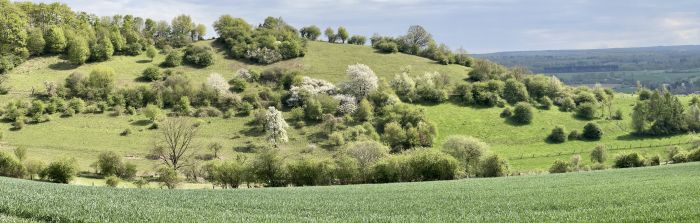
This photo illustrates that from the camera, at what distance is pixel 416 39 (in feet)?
579

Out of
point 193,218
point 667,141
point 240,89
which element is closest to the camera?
point 193,218

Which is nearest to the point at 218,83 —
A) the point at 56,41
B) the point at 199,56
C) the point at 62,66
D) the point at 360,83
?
the point at 199,56

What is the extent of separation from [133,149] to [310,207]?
71635 mm

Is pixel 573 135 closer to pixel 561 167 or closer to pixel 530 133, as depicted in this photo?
pixel 530 133

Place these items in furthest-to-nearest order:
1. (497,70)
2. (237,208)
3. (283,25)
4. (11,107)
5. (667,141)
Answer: (283,25) → (497,70) → (667,141) → (11,107) → (237,208)

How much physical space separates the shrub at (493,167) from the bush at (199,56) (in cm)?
9092

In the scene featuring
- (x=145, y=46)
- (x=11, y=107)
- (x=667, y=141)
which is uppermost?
(x=145, y=46)

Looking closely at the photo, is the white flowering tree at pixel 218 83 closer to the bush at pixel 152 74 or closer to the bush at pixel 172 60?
the bush at pixel 152 74

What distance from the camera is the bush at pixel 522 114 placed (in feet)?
396

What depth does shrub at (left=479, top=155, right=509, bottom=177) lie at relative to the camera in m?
78.6

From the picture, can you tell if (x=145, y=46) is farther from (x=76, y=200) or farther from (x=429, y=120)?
(x=76, y=200)

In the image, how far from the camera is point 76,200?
27578mm

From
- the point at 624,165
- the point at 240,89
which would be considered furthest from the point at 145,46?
the point at 624,165

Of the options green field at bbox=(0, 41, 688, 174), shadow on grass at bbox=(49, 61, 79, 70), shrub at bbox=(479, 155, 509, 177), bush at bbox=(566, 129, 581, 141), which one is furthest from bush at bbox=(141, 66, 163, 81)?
bush at bbox=(566, 129, 581, 141)
